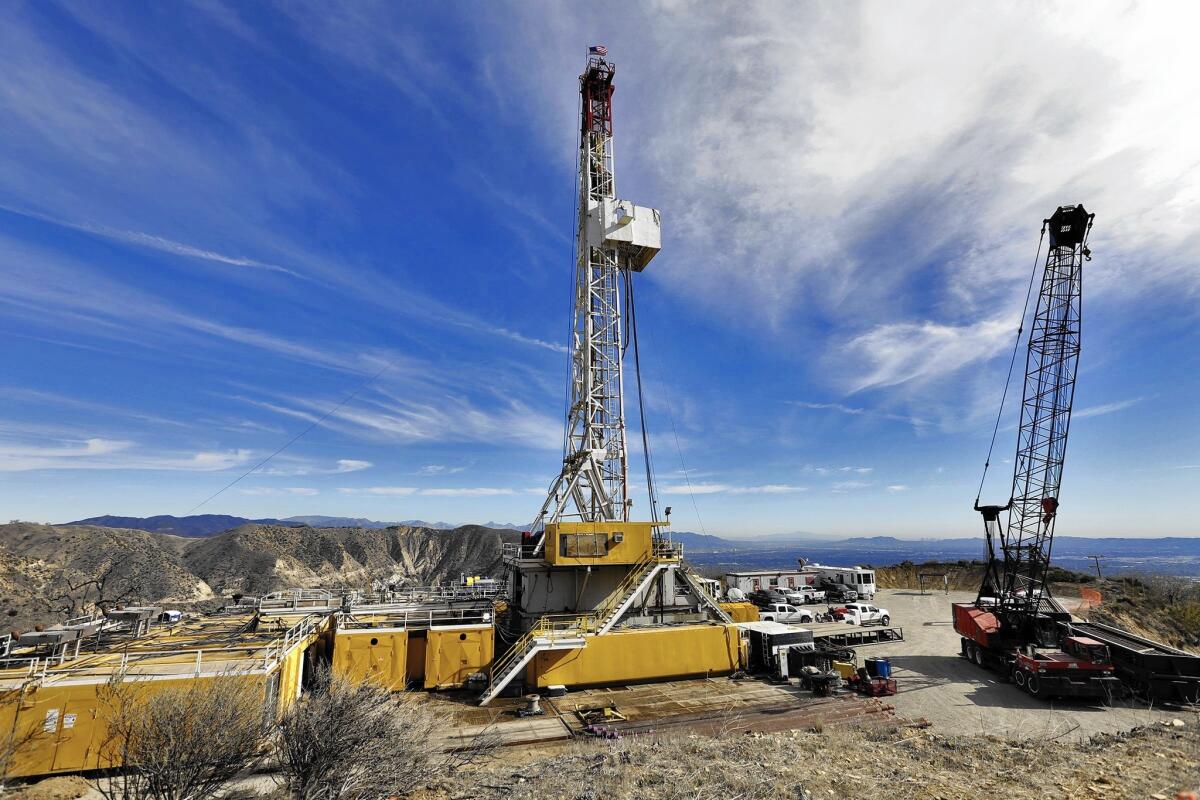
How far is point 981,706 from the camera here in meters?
15.8

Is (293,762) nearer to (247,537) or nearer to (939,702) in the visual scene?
(939,702)

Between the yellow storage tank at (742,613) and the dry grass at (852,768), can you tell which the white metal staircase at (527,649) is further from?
the yellow storage tank at (742,613)

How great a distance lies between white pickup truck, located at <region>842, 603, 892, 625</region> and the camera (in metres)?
28.7

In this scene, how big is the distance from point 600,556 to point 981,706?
39.1 feet

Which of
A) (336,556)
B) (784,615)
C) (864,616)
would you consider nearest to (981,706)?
(784,615)

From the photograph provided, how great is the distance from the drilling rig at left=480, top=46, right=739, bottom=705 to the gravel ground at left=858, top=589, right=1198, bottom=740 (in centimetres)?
579

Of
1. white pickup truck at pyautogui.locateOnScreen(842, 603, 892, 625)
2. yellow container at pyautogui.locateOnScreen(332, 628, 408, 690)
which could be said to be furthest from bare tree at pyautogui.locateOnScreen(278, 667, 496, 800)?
white pickup truck at pyautogui.locateOnScreen(842, 603, 892, 625)

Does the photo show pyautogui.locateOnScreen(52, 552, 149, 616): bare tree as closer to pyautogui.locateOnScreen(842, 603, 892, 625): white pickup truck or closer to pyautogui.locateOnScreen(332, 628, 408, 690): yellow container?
pyautogui.locateOnScreen(332, 628, 408, 690): yellow container

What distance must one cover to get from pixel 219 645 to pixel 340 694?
851 cm

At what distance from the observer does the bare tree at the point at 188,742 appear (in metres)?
7.39

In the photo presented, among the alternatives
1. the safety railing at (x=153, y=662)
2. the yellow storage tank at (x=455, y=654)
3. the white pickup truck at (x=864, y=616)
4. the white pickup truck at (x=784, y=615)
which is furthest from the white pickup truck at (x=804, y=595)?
the safety railing at (x=153, y=662)

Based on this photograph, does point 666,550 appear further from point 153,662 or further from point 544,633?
point 153,662

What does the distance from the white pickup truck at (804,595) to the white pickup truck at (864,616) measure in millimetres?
5540

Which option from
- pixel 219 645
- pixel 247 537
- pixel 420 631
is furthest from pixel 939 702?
pixel 247 537
